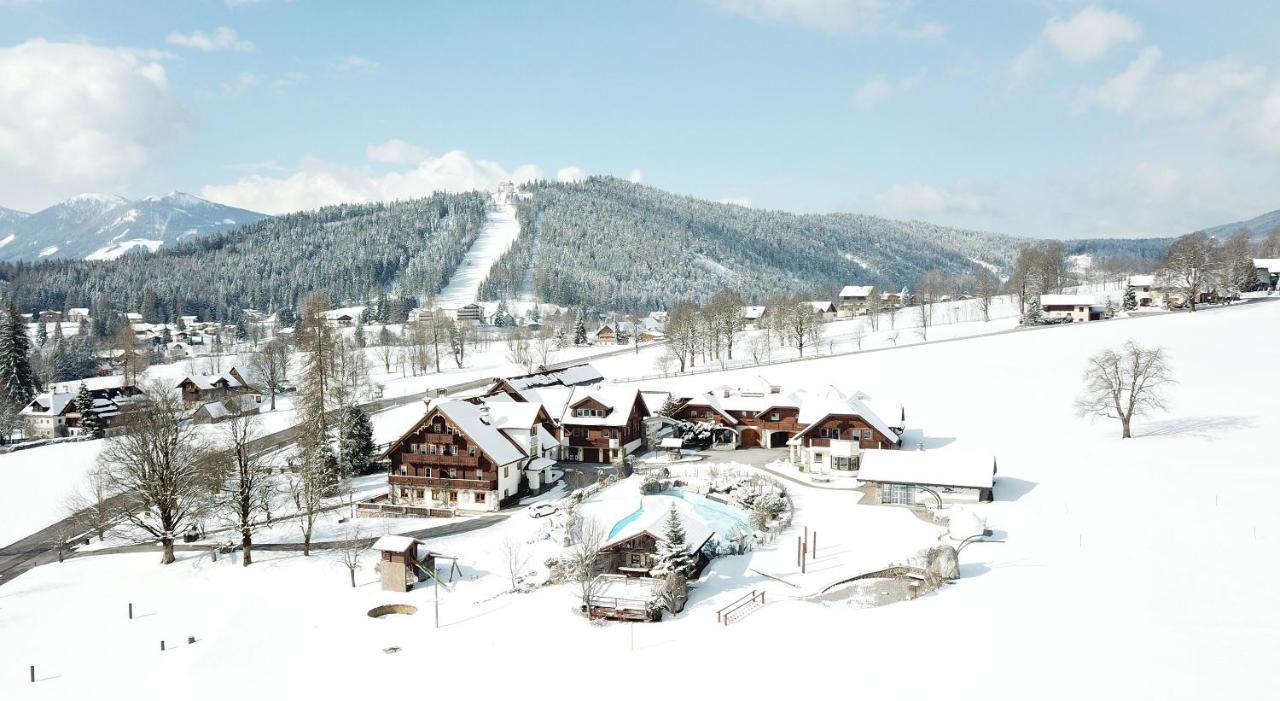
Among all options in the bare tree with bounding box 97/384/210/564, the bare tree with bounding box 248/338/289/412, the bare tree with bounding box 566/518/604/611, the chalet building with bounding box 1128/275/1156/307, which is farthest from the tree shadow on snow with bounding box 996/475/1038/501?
the chalet building with bounding box 1128/275/1156/307

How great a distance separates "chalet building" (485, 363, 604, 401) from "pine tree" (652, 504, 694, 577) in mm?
31239

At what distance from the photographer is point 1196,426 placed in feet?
187

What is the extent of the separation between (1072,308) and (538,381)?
88416mm

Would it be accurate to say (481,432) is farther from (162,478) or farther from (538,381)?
(538,381)

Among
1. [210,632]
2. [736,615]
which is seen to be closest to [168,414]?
[210,632]

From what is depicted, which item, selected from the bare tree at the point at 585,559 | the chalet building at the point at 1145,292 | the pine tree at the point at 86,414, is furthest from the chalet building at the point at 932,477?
the chalet building at the point at 1145,292

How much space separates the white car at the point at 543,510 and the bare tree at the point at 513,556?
4.47 meters

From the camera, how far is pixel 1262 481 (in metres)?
44.5

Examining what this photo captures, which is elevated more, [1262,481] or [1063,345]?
[1063,345]

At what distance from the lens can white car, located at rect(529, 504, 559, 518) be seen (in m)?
47.8

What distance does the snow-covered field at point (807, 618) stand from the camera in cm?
2477

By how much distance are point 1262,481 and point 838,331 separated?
93.7 metres

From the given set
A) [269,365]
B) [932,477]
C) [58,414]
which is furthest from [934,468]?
[58,414]

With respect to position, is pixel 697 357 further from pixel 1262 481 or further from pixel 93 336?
pixel 93 336
